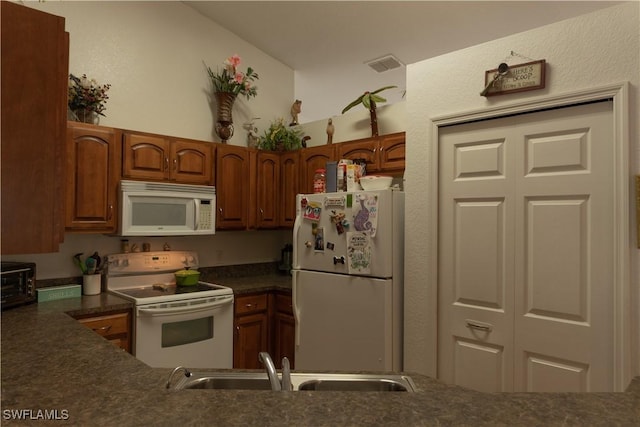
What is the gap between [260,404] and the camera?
1.03 meters

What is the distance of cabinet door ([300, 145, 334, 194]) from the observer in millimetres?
3590

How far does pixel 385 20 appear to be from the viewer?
10.5 ft

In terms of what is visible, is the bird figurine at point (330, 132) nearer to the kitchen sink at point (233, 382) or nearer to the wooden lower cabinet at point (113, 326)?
the wooden lower cabinet at point (113, 326)

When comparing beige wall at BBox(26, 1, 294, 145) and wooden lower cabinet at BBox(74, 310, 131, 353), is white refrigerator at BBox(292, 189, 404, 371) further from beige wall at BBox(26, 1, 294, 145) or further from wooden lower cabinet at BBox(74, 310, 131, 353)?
beige wall at BBox(26, 1, 294, 145)

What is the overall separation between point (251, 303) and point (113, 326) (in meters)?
1.08

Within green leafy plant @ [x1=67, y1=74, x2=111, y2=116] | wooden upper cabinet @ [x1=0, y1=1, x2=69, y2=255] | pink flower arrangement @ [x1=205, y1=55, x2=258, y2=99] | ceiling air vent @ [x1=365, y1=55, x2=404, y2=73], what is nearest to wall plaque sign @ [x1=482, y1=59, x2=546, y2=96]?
ceiling air vent @ [x1=365, y1=55, x2=404, y2=73]

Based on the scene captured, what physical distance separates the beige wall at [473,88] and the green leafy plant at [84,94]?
2226mm

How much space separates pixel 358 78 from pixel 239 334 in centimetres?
289

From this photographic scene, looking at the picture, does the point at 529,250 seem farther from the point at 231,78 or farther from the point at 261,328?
the point at 231,78

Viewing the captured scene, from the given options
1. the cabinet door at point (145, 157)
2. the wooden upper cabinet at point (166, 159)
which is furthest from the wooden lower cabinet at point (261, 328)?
the cabinet door at point (145, 157)

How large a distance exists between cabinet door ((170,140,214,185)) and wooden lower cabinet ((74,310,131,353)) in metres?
1.12

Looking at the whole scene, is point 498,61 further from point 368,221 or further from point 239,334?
point 239,334

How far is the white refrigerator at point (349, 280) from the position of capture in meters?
2.55

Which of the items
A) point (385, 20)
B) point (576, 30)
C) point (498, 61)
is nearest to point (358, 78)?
point (385, 20)
